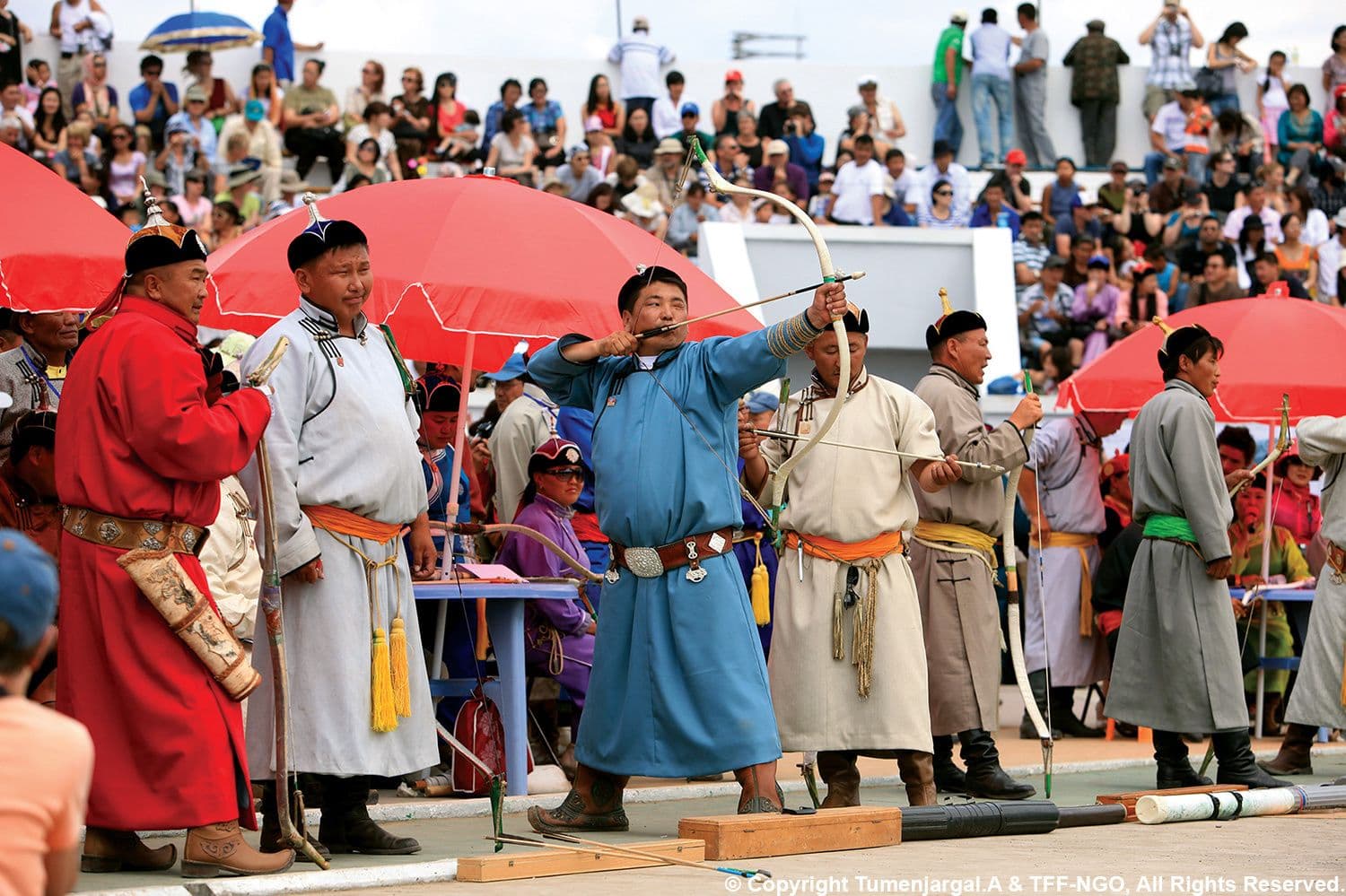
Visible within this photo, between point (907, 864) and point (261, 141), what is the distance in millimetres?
12483

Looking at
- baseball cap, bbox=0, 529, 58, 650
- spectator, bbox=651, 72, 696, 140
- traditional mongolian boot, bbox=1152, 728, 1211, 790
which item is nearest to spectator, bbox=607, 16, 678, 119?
spectator, bbox=651, 72, 696, 140

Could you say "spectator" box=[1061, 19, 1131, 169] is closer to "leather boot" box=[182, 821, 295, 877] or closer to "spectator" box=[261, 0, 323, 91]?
"spectator" box=[261, 0, 323, 91]

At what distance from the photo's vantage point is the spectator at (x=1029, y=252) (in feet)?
56.3

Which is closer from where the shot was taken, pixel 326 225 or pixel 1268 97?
pixel 326 225

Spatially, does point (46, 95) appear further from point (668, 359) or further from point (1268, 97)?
point (1268, 97)

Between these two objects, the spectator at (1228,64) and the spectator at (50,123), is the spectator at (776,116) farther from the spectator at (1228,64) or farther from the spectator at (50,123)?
the spectator at (50,123)

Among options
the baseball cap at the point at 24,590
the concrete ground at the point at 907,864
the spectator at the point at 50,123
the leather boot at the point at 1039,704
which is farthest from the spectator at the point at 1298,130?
the baseball cap at the point at 24,590

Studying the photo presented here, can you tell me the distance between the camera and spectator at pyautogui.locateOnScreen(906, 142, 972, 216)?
18.0 meters

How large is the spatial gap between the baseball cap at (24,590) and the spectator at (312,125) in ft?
47.5

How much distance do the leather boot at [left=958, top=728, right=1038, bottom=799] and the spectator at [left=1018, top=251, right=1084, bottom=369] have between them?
9.65 meters

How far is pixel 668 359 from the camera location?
6.27m

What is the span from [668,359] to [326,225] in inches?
50.2

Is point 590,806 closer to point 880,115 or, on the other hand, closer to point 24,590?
point 24,590

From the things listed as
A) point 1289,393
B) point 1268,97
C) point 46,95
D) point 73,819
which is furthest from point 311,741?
point 1268,97
